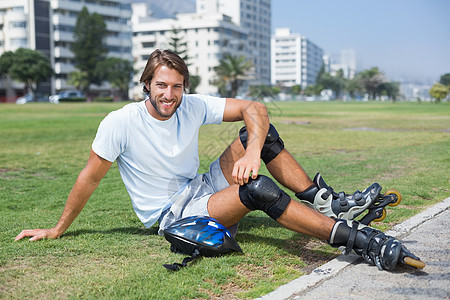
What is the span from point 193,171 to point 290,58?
194666mm

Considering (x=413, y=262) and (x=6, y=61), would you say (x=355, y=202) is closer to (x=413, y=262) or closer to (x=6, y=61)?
(x=413, y=262)

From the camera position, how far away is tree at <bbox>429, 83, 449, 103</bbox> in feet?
226

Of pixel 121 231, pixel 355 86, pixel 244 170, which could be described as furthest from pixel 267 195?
pixel 355 86

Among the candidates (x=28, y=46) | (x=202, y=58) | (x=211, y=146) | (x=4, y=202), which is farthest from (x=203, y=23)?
(x=4, y=202)

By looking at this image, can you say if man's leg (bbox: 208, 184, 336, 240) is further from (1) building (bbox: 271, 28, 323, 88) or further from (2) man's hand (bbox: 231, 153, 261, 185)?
(1) building (bbox: 271, 28, 323, 88)

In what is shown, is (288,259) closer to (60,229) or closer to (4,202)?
(60,229)

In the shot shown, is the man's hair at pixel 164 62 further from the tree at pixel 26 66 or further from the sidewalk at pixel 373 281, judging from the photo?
the tree at pixel 26 66

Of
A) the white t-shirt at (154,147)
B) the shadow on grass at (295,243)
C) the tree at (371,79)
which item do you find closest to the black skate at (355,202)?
the shadow on grass at (295,243)

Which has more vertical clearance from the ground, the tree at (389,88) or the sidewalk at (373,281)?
the tree at (389,88)

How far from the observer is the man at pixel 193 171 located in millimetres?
3213

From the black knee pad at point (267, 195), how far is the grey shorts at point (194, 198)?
0.48 meters

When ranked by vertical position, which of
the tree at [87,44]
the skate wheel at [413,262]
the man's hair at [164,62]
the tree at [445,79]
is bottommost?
the skate wheel at [413,262]

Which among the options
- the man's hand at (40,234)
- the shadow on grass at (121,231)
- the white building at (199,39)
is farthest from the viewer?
the white building at (199,39)

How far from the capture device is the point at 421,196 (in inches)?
222
